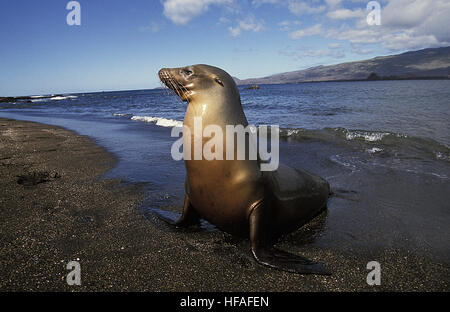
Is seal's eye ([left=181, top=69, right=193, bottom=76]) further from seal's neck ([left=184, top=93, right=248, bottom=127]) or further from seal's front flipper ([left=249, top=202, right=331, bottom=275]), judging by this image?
seal's front flipper ([left=249, top=202, right=331, bottom=275])

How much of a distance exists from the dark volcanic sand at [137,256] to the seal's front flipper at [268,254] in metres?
0.08

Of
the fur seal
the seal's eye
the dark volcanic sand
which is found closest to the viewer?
the dark volcanic sand

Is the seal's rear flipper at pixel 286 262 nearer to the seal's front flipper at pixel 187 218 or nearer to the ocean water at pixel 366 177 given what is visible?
the ocean water at pixel 366 177

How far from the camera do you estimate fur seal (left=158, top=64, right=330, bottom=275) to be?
2.92 metres

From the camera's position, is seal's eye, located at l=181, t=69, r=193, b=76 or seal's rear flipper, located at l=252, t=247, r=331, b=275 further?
seal's eye, located at l=181, t=69, r=193, b=76

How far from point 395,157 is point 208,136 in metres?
6.27

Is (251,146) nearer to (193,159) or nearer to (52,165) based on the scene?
(193,159)

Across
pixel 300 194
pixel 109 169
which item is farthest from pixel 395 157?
pixel 109 169

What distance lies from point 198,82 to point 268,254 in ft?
6.53

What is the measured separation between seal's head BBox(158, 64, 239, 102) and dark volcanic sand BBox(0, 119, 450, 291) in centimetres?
168

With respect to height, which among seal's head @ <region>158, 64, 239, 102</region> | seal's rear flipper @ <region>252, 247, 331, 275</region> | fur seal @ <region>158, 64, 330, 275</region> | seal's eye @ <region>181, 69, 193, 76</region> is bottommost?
seal's rear flipper @ <region>252, 247, 331, 275</region>

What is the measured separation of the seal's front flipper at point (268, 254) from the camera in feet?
8.87

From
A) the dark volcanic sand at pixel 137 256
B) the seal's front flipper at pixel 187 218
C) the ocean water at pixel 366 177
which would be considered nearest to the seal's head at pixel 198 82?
the ocean water at pixel 366 177

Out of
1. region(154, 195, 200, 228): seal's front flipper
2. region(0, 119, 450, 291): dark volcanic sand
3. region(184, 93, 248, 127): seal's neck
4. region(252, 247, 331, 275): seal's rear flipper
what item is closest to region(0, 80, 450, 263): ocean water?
region(0, 119, 450, 291): dark volcanic sand
